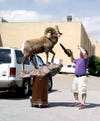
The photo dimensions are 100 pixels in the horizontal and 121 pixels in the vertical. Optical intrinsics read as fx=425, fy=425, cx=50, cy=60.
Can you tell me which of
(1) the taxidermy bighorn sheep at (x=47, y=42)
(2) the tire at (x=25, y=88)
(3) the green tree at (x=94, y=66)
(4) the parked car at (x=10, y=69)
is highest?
(1) the taxidermy bighorn sheep at (x=47, y=42)

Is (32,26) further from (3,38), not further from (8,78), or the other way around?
(8,78)

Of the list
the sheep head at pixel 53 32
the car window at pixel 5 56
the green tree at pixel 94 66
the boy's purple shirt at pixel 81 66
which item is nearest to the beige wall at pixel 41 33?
the green tree at pixel 94 66

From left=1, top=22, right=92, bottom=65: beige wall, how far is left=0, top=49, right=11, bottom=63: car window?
40.7m

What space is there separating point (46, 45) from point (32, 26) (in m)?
46.9

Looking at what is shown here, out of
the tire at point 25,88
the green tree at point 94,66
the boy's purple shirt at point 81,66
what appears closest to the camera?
the boy's purple shirt at point 81,66

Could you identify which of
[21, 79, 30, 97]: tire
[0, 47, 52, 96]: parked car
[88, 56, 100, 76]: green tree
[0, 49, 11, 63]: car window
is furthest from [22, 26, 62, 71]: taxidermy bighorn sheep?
[88, 56, 100, 76]: green tree

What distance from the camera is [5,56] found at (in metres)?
16.1

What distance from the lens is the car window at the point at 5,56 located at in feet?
52.1

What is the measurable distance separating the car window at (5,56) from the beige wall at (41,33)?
40749mm

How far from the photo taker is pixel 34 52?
1370 cm

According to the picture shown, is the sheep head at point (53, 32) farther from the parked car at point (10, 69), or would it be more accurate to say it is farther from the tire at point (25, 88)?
the tire at point (25, 88)

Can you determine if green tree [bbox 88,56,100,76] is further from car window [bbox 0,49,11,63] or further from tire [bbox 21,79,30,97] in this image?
car window [bbox 0,49,11,63]

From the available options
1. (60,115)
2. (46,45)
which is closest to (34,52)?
(46,45)

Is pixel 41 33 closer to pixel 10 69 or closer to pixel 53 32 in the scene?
pixel 10 69
